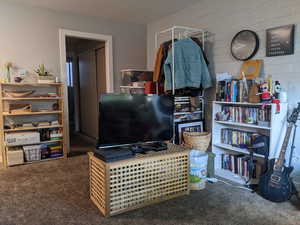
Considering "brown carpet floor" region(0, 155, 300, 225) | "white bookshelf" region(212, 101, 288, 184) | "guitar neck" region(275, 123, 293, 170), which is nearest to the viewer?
"brown carpet floor" region(0, 155, 300, 225)

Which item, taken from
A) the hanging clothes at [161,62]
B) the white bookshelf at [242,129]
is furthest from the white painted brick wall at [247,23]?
the hanging clothes at [161,62]

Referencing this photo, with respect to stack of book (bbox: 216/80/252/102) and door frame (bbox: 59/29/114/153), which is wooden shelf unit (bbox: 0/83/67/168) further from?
stack of book (bbox: 216/80/252/102)

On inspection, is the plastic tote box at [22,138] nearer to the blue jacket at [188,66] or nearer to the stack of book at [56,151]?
the stack of book at [56,151]

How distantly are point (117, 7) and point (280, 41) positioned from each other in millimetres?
2441

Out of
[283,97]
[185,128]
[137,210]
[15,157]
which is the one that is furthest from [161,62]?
[15,157]

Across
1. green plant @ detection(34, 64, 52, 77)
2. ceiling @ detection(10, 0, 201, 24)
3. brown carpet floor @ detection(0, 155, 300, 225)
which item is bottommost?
brown carpet floor @ detection(0, 155, 300, 225)

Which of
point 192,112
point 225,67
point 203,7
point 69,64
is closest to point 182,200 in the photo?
point 192,112

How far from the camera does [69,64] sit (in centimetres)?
645

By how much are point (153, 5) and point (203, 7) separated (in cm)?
78

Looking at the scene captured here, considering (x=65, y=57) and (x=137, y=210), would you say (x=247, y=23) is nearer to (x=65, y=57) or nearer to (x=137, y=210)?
(x=137, y=210)

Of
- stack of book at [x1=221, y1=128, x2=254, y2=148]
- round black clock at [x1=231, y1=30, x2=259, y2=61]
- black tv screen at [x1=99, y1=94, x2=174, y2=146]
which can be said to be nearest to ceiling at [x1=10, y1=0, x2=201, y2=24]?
round black clock at [x1=231, y1=30, x2=259, y2=61]

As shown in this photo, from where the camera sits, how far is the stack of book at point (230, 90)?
2.78m

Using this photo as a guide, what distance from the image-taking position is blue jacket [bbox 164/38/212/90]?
3.11 m

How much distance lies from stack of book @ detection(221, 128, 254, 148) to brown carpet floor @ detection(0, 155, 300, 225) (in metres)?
0.60
